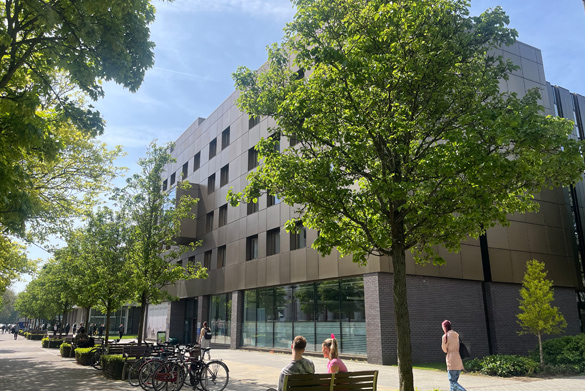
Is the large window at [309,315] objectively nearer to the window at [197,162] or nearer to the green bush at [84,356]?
the green bush at [84,356]

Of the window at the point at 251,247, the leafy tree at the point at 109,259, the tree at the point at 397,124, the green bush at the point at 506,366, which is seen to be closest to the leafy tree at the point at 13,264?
the leafy tree at the point at 109,259

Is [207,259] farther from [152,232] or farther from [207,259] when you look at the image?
[152,232]

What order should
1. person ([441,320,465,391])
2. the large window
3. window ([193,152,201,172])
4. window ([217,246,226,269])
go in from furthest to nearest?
window ([193,152,201,172]) < window ([217,246,226,269]) < the large window < person ([441,320,465,391])

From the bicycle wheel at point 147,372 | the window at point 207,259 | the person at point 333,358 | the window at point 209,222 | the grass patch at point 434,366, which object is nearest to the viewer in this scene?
the person at point 333,358

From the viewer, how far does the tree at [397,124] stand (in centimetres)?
830

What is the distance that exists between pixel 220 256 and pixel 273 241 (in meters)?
7.72

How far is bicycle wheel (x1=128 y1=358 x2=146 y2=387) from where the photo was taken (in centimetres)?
1283

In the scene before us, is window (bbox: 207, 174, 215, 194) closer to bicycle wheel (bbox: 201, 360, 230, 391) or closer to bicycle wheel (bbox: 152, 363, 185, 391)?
bicycle wheel (bbox: 201, 360, 230, 391)

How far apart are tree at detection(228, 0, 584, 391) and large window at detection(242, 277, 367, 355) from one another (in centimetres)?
Answer: 1028

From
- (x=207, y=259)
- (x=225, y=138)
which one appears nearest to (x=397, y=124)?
(x=225, y=138)

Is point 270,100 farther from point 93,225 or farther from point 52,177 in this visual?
point 93,225

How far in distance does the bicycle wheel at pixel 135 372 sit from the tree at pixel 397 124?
21.9ft

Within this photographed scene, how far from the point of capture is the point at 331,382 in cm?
691

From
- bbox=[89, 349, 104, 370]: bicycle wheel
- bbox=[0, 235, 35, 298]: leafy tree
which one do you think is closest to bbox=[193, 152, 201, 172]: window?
bbox=[0, 235, 35, 298]: leafy tree
